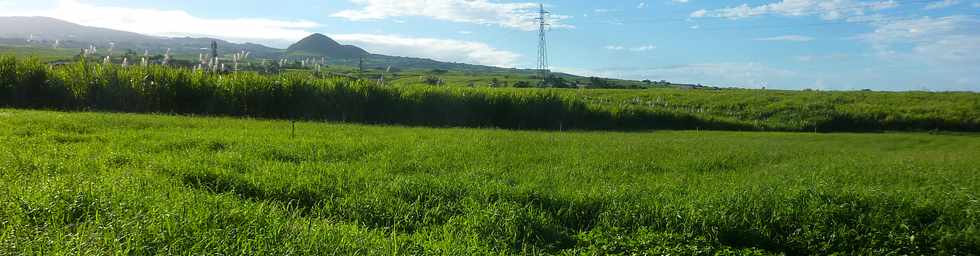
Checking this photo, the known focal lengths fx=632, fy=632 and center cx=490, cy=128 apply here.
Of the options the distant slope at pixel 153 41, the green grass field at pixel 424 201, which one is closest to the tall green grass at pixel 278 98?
the green grass field at pixel 424 201

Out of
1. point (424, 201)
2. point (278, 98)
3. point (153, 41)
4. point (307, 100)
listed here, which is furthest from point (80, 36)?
point (424, 201)

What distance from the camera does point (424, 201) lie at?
738 centimetres

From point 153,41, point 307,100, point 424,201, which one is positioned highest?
point 153,41

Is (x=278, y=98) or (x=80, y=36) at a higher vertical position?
(x=80, y=36)

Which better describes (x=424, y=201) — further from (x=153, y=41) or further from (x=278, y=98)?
(x=153, y=41)

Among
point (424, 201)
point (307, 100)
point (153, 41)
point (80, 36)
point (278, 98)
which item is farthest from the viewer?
point (80, 36)

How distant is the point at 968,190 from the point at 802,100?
34264 millimetres

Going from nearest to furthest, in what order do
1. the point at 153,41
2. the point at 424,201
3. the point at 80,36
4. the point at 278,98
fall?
1. the point at 424,201
2. the point at 278,98
3. the point at 153,41
4. the point at 80,36

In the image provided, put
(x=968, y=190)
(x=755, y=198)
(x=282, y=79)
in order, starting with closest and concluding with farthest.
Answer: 1. (x=755, y=198)
2. (x=968, y=190)
3. (x=282, y=79)

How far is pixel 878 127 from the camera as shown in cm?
3497

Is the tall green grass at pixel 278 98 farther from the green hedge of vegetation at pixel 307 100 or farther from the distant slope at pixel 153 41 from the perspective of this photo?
the distant slope at pixel 153 41

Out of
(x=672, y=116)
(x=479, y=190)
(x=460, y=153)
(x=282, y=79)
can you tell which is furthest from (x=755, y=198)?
(x=672, y=116)

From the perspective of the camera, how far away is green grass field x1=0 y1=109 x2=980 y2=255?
5.14 m

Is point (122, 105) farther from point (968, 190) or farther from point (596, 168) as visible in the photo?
point (968, 190)
